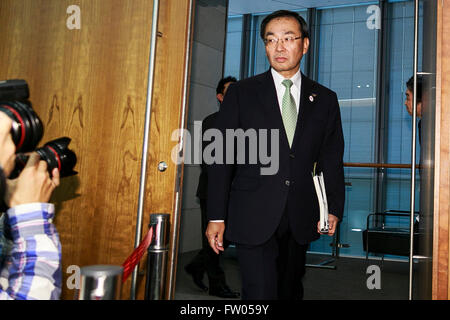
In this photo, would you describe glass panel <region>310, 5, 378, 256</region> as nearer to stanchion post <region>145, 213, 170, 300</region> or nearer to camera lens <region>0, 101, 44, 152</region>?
stanchion post <region>145, 213, 170, 300</region>

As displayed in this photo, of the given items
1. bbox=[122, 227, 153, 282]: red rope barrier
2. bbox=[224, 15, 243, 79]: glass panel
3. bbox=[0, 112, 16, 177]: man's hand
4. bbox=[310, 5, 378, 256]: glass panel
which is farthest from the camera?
bbox=[224, 15, 243, 79]: glass panel

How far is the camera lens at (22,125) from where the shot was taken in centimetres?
103

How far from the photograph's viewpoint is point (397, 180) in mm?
5812

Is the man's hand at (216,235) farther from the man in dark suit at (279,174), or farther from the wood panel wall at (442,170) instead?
the wood panel wall at (442,170)

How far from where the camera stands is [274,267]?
1.82 meters

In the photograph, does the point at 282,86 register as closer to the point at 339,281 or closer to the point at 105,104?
the point at 105,104

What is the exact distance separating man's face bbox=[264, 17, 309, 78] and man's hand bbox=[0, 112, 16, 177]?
1.26 meters

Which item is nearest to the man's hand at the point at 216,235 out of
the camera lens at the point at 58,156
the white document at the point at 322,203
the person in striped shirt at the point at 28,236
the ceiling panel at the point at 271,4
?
the white document at the point at 322,203

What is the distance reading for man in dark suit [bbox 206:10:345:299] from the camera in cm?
182

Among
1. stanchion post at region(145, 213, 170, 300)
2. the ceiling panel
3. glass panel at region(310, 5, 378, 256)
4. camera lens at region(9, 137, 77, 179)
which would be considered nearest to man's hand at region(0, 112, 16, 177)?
camera lens at region(9, 137, 77, 179)

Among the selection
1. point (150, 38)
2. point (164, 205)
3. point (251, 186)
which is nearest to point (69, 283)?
point (164, 205)

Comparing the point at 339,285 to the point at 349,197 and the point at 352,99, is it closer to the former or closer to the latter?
Result: the point at 349,197

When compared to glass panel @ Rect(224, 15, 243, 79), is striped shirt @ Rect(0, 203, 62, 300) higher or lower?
lower
